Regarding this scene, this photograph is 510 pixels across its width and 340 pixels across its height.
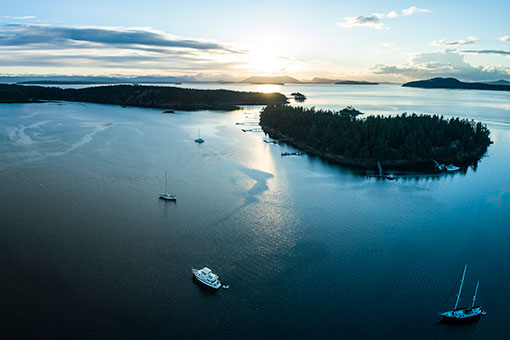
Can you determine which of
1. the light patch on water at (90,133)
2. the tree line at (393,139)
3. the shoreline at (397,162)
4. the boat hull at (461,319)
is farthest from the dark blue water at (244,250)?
the light patch on water at (90,133)

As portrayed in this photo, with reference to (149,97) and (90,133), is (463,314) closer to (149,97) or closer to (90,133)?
(90,133)

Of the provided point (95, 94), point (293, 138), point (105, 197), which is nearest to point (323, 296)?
point (105, 197)

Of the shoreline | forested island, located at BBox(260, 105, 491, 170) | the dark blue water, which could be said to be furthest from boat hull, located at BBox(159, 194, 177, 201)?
forested island, located at BBox(260, 105, 491, 170)

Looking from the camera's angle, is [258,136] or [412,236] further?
[258,136]

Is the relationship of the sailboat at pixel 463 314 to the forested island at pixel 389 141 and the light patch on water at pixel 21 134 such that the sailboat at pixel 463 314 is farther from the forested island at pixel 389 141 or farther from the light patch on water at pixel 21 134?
the light patch on water at pixel 21 134

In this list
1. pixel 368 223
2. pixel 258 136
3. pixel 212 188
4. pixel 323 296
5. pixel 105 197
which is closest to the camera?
pixel 323 296

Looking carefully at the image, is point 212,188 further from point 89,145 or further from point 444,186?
point 89,145
